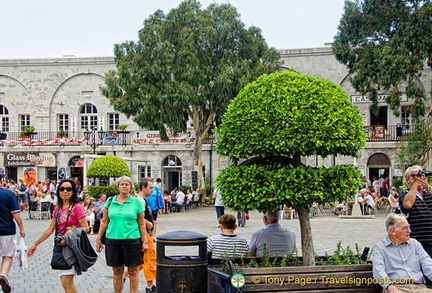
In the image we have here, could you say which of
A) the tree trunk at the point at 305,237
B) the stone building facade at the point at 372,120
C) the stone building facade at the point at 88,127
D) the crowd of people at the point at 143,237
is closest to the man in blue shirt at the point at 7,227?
the crowd of people at the point at 143,237

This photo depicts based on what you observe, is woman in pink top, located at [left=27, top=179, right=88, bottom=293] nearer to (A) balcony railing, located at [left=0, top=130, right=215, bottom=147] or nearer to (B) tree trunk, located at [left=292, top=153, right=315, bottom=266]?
(B) tree trunk, located at [left=292, top=153, right=315, bottom=266]

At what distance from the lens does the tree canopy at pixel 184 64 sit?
30500mm

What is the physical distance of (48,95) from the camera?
4191 cm

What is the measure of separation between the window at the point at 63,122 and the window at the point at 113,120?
9.78 ft

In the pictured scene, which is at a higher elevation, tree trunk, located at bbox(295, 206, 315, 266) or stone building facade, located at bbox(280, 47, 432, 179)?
stone building facade, located at bbox(280, 47, 432, 179)

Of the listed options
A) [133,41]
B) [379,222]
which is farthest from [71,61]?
[379,222]

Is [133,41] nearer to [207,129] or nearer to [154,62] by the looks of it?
[154,62]

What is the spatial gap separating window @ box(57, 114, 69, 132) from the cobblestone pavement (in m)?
17.3

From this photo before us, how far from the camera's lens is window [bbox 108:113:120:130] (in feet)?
137

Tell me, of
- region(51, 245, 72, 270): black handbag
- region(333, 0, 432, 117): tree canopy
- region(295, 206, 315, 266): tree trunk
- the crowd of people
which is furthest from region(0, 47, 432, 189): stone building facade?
region(51, 245, 72, 270): black handbag

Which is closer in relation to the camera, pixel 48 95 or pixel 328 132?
pixel 328 132

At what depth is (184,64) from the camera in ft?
101

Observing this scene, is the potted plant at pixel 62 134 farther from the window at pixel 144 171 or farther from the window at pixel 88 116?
the window at pixel 144 171

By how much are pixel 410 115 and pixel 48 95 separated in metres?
24.1
